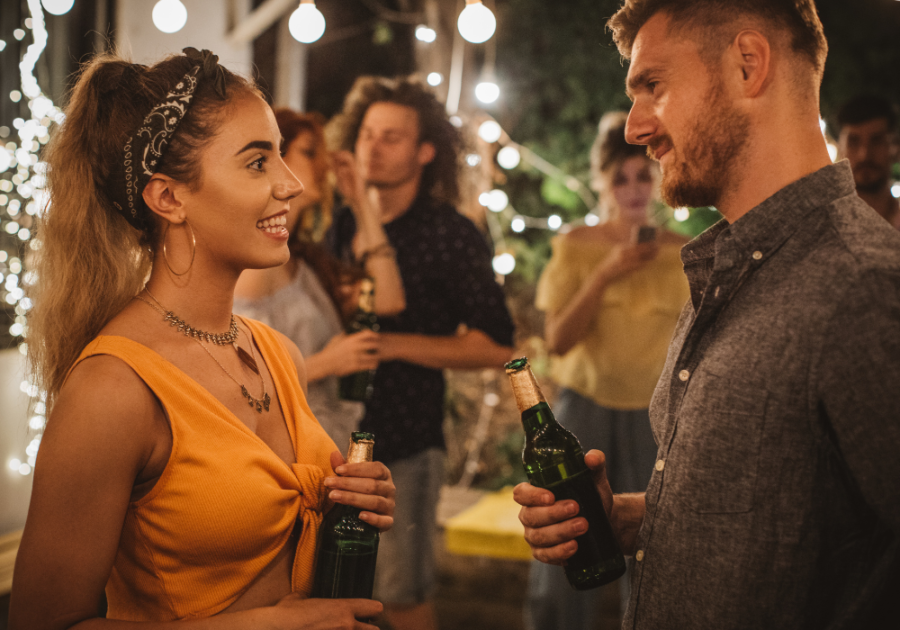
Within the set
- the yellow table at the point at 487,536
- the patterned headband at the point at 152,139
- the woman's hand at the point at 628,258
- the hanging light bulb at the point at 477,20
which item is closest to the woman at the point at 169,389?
the patterned headband at the point at 152,139

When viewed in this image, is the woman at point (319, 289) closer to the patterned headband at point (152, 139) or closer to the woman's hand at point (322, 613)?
the patterned headband at point (152, 139)

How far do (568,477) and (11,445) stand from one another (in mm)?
2786

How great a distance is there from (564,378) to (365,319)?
0.82 m

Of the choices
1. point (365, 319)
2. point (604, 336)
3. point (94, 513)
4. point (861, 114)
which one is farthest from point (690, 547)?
point (861, 114)

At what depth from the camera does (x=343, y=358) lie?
6.86ft

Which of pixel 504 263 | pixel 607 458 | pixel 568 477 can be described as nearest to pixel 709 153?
pixel 568 477

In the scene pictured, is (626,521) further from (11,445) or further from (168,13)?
(11,445)

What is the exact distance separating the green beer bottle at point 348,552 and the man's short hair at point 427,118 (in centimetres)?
160

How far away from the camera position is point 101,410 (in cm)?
96

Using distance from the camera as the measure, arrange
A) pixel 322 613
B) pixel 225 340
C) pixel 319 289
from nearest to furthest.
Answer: pixel 322 613, pixel 225 340, pixel 319 289

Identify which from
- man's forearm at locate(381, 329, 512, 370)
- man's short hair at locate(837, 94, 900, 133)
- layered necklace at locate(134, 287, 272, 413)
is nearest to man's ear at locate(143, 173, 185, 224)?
layered necklace at locate(134, 287, 272, 413)

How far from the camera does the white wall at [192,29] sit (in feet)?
11.0

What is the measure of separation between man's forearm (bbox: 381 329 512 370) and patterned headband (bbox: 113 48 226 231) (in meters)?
1.22

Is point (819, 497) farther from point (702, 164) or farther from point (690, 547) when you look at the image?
point (702, 164)
